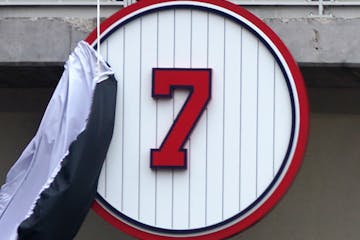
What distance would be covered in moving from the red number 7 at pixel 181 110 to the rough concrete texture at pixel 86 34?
755 millimetres

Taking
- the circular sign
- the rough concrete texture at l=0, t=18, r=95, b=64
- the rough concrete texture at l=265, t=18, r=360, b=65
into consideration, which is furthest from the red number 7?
the rough concrete texture at l=0, t=18, r=95, b=64

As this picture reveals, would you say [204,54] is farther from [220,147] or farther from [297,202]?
[297,202]

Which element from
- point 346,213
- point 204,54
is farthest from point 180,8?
point 346,213

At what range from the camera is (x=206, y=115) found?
6.89 m

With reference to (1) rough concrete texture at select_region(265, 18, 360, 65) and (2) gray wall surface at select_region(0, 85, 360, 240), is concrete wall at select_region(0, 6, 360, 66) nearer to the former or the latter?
(1) rough concrete texture at select_region(265, 18, 360, 65)

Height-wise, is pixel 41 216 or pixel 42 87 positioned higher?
pixel 42 87

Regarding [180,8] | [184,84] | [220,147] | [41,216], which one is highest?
[180,8]

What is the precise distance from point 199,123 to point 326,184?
1579mm

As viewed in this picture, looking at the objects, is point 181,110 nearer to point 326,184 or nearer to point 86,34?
point 86,34

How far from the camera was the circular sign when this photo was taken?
6797 millimetres

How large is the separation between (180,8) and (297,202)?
1.97 meters

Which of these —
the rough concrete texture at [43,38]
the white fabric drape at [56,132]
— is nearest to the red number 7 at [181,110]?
the white fabric drape at [56,132]

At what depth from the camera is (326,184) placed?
26.2 feet

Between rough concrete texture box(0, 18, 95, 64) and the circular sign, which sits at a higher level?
rough concrete texture box(0, 18, 95, 64)
